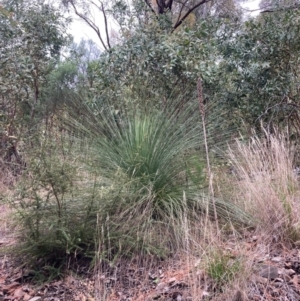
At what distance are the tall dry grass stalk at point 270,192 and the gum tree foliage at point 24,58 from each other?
3.20 m

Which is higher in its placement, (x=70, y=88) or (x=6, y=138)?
(x=70, y=88)

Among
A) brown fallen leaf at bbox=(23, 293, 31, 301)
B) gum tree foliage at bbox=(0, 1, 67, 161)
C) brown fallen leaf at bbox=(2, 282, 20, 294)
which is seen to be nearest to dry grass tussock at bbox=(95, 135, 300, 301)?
brown fallen leaf at bbox=(23, 293, 31, 301)

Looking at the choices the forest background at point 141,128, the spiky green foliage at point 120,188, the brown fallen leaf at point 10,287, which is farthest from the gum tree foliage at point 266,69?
the brown fallen leaf at point 10,287

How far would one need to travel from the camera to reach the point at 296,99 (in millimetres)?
4723

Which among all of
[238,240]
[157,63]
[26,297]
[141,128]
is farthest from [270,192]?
[157,63]

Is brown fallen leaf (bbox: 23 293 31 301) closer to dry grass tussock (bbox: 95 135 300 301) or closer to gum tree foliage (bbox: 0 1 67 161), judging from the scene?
dry grass tussock (bbox: 95 135 300 301)

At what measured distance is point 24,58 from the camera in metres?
5.12

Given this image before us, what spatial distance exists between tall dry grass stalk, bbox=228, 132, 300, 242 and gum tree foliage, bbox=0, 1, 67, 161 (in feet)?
10.5

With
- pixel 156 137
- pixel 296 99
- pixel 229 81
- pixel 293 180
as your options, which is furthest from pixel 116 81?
pixel 293 180

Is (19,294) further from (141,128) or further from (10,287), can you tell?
(141,128)

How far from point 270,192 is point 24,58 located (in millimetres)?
3885

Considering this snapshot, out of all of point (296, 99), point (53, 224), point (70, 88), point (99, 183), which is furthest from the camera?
point (70, 88)

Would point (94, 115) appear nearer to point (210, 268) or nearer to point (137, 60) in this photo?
point (137, 60)

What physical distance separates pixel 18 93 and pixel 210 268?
445 cm
